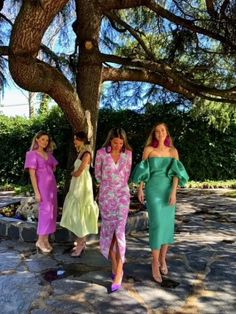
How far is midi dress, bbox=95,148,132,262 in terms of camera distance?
394 centimetres

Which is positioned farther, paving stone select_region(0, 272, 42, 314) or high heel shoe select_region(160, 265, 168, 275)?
high heel shoe select_region(160, 265, 168, 275)

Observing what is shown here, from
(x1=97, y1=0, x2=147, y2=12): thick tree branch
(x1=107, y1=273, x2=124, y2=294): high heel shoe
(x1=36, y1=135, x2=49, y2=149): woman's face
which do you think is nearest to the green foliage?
(x1=97, y1=0, x2=147, y2=12): thick tree branch

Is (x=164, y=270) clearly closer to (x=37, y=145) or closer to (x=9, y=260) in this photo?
(x=9, y=260)

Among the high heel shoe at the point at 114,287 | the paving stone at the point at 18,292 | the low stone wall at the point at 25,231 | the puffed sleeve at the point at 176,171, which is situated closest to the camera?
the paving stone at the point at 18,292

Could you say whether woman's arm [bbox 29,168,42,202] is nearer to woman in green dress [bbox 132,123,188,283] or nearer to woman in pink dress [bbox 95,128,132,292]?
woman in pink dress [bbox 95,128,132,292]

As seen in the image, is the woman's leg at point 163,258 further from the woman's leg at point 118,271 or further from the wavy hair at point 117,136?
the wavy hair at point 117,136

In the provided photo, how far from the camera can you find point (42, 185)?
5027 mm

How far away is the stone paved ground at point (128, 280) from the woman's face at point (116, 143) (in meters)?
1.20

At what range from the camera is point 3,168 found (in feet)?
44.9

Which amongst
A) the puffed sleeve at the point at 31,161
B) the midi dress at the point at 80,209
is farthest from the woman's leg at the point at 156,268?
the puffed sleeve at the point at 31,161

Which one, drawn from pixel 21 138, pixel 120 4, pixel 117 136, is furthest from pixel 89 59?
pixel 21 138

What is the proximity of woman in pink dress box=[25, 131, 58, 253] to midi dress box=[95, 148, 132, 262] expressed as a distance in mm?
1111

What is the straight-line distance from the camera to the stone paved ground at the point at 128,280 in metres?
3.37

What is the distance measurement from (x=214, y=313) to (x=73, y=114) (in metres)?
3.49
